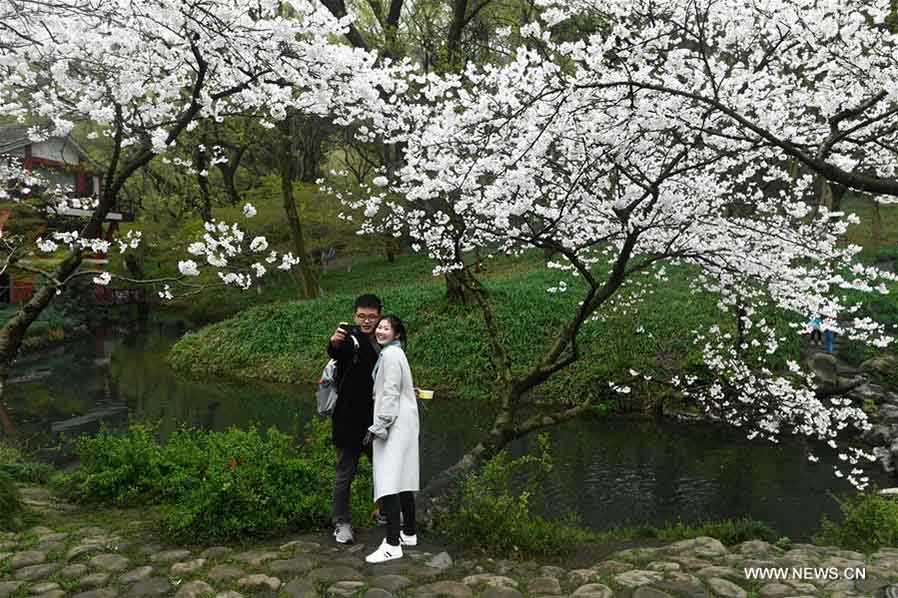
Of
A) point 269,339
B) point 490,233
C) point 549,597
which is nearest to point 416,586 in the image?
point 549,597

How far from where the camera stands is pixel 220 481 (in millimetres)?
4750

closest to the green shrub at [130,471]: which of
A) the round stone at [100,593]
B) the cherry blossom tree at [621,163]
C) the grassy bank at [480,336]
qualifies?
the round stone at [100,593]

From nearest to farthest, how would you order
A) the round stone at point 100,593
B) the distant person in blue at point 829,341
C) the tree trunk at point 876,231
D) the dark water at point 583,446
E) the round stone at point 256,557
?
1. the round stone at point 100,593
2. the round stone at point 256,557
3. the dark water at point 583,446
4. the distant person in blue at point 829,341
5. the tree trunk at point 876,231

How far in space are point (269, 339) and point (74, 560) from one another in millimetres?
15710

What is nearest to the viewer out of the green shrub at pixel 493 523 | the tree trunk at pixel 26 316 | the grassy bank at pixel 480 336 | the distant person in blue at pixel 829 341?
the green shrub at pixel 493 523

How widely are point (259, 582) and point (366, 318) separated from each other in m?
1.93

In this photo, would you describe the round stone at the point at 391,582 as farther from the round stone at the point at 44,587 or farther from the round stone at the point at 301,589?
the round stone at the point at 44,587

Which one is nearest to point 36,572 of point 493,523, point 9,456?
point 493,523

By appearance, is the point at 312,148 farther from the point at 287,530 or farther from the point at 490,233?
the point at 287,530

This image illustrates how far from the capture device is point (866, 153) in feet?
26.0

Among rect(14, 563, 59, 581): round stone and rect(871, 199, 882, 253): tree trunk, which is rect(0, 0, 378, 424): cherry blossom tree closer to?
rect(14, 563, 59, 581): round stone

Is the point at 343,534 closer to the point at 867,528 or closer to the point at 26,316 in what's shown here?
the point at 26,316

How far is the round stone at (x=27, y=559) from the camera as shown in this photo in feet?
13.7

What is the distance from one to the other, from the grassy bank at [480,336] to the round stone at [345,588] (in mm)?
10147
